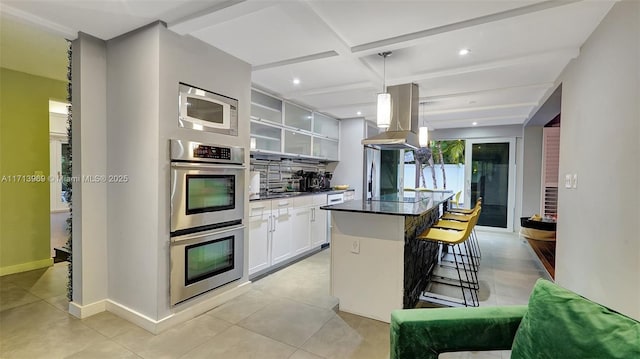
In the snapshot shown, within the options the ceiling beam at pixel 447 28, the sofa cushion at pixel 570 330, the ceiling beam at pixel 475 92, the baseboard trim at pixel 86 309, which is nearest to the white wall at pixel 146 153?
the baseboard trim at pixel 86 309

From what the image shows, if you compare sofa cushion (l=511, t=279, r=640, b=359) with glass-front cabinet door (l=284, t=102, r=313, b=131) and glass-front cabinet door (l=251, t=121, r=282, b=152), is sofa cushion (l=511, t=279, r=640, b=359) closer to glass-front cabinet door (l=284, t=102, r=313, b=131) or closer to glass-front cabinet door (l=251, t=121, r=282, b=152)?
glass-front cabinet door (l=251, t=121, r=282, b=152)

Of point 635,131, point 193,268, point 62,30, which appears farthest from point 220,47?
point 635,131

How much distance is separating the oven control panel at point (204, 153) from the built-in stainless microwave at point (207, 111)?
0.52ft

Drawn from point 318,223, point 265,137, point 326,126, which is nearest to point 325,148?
point 326,126

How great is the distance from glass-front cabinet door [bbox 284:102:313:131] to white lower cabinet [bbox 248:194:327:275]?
47.2 inches

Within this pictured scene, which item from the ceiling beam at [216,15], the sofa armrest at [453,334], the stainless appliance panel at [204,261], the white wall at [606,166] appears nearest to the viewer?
the sofa armrest at [453,334]

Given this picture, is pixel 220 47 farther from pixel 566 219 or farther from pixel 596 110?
pixel 566 219

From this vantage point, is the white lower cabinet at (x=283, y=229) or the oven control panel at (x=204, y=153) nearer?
the oven control panel at (x=204, y=153)

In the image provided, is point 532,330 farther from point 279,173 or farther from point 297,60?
point 279,173

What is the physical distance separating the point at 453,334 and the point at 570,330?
0.42m

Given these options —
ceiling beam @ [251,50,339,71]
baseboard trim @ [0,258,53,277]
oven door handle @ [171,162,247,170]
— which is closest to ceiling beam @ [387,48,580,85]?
ceiling beam @ [251,50,339,71]

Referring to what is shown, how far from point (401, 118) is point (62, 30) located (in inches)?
130

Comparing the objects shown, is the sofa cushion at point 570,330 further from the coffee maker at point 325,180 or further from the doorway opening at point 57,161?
the doorway opening at point 57,161

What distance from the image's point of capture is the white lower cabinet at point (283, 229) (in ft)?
11.5
